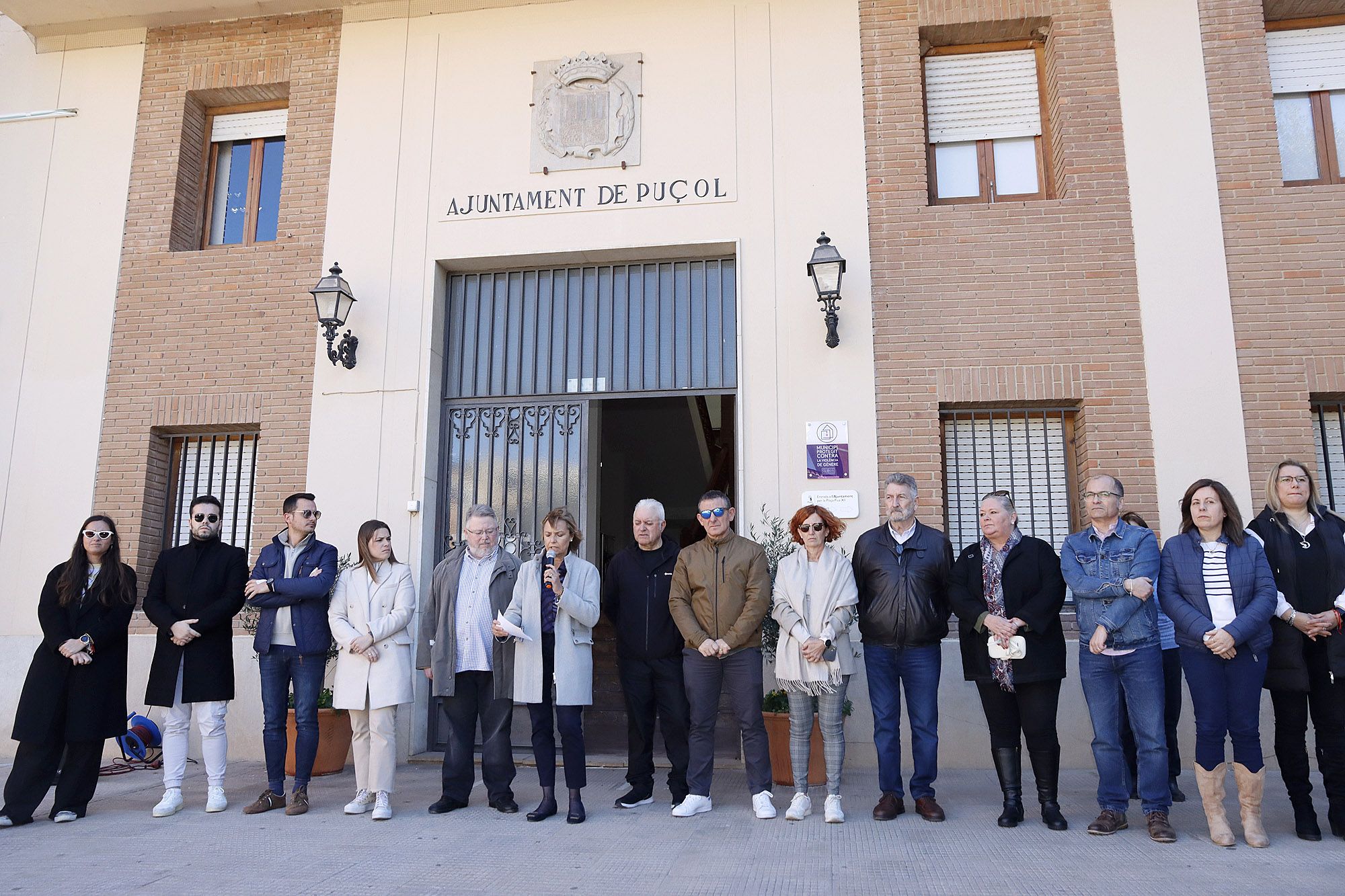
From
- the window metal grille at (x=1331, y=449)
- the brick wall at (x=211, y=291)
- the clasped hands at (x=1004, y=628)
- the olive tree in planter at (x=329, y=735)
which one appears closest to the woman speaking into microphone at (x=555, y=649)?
the olive tree in planter at (x=329, y=735)

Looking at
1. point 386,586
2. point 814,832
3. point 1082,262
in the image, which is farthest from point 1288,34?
point 386,586

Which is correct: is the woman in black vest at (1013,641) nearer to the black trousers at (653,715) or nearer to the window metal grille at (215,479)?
the black trousers at (653,715)

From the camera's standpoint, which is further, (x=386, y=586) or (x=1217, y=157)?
(x=1217, y=157)

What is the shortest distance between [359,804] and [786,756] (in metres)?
2.70

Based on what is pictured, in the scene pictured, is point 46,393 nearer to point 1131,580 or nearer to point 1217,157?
point 1131,580

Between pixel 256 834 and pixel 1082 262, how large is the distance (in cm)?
686

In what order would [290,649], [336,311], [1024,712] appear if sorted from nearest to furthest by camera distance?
[1024,712]
[290,649]
[336,311]

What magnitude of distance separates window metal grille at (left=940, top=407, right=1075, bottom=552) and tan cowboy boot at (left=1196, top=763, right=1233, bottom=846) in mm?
2701

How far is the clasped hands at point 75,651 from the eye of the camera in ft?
18.6

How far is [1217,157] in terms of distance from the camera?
754 centimetres

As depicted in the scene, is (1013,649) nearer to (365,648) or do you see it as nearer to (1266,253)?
(365,648)

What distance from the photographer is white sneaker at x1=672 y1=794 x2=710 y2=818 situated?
215 inches

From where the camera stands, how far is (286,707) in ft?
19.0

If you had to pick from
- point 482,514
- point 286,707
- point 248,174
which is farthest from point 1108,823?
point 248,174
